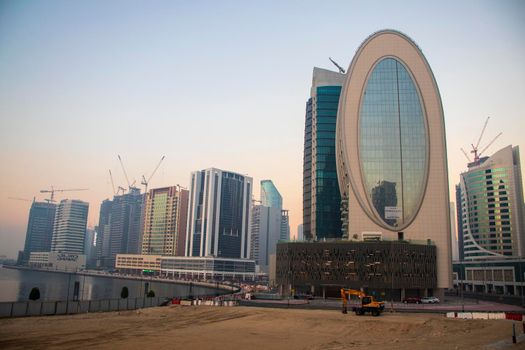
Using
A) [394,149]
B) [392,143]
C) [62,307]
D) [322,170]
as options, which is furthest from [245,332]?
[322,170]

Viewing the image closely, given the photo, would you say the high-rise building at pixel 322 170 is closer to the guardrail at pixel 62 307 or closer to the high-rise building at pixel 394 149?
the high-rise building at pixel 394 149

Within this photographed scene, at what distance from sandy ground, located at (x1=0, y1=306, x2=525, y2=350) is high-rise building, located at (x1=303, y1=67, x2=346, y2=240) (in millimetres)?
104141

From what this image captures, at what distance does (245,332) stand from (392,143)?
97.5 metres

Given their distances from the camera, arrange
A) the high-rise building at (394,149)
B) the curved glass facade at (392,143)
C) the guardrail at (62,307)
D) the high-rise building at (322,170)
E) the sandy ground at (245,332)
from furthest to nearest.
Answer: the high-rise building at (322,170) < the curved glass facade at (392,143) < the high-rise building at (394,149) < the guardrail at (62,307) < the sandy ground at (245,332)

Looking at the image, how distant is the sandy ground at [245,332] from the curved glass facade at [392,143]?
229ft

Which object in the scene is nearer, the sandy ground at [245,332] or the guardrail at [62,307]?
the sandy ground at [245,332]

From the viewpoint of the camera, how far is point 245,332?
51.3 m

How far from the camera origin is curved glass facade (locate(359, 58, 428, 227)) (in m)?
131

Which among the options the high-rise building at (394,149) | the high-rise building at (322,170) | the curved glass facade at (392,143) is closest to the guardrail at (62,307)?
the high-rise building at (394,149)

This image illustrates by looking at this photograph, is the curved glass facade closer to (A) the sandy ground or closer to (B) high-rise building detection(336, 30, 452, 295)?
(B) high-rise building detection(336, 30, 452, 295)

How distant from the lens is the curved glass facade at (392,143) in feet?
430

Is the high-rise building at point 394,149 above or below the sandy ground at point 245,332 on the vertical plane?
above

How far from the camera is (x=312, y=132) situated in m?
180

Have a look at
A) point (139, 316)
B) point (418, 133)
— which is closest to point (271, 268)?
point (418, 133)
